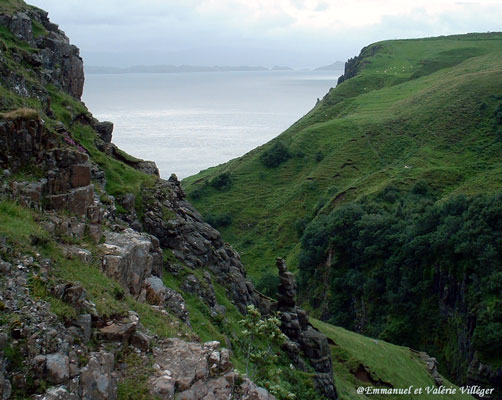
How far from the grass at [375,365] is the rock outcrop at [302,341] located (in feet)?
7.40

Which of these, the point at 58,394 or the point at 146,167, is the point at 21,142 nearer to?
the point at 58,394

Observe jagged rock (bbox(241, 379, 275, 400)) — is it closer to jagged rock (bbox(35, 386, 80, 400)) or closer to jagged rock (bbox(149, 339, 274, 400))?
jagged rock (bbox(149, 339, 274, 400))

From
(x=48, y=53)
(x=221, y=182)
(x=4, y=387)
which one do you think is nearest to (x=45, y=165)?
(x=4, y=387)

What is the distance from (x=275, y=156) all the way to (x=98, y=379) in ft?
329

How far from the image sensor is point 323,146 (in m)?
109

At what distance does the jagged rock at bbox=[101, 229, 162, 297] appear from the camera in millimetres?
15534

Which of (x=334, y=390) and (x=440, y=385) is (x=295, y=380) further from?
(x=440, y=385)

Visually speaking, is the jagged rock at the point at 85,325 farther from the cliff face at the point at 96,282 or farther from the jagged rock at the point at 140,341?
the jagged rock at the point at 140,341

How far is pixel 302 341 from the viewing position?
96.3 ft

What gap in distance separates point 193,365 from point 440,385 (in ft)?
103

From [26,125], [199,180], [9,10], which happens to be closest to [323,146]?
[199,180]

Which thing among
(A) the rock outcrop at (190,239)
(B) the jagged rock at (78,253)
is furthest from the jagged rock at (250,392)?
(A) the rock outcrop at (190,239)

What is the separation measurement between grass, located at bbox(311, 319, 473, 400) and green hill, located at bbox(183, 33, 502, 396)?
780 cm

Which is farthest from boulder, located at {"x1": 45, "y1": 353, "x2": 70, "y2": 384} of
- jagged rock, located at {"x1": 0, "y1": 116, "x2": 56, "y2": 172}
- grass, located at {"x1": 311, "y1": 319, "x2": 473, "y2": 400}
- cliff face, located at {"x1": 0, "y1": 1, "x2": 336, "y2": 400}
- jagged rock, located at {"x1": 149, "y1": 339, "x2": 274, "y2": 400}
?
grass, located at {"x1": 311, "y1": 319, "x2": 473, "y2": 400}
